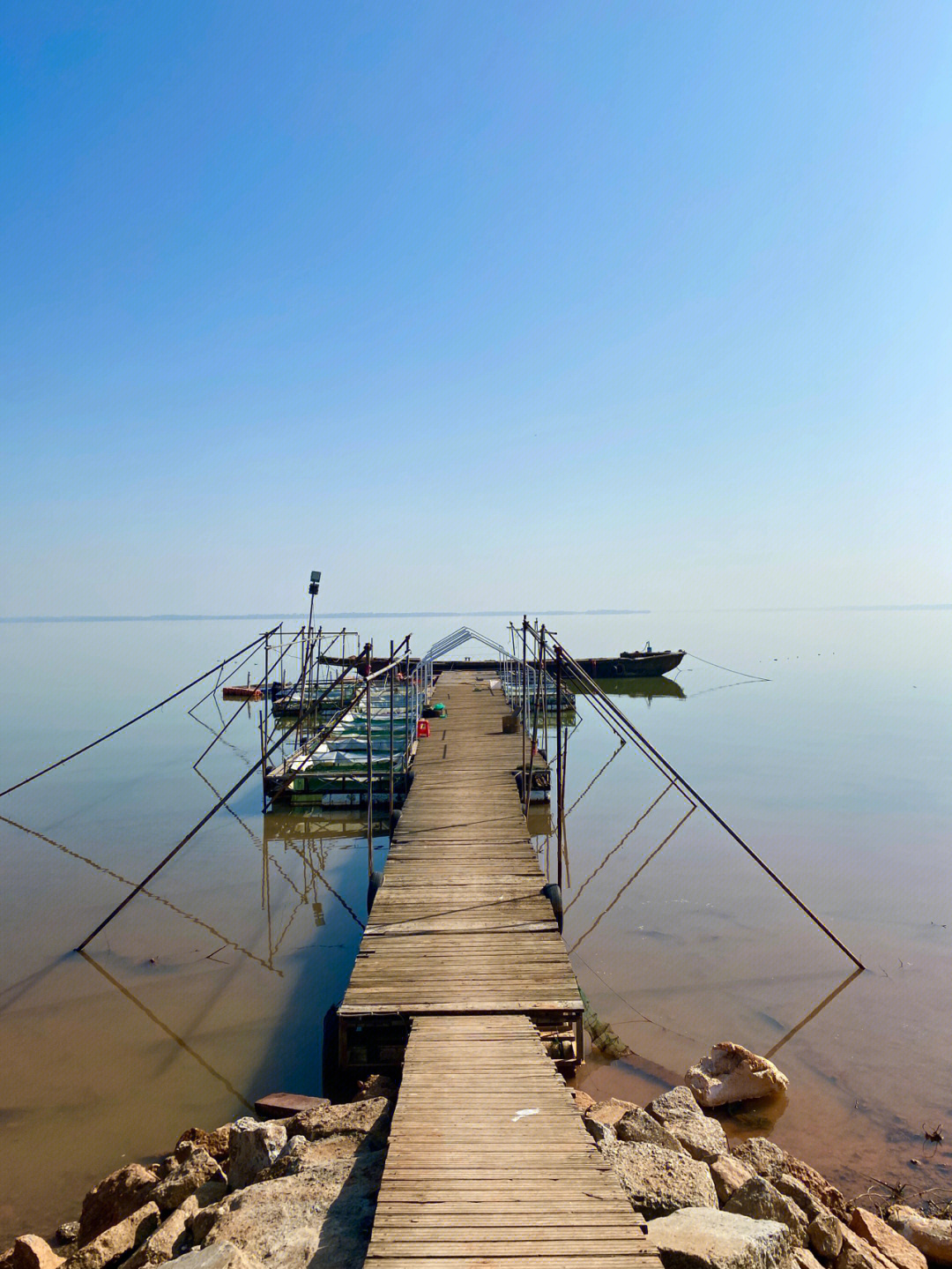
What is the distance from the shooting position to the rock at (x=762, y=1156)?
7.95 metres

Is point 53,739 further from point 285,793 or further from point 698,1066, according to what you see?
point 698,1066

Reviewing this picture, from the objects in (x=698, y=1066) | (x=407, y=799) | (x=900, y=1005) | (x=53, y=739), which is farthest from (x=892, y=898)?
(x=53, y=739)

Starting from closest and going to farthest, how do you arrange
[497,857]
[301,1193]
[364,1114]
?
[301,1193], [364,1114], [497,857]

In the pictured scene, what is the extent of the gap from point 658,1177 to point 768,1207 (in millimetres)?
957

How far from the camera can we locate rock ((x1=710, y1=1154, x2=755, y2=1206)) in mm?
7121

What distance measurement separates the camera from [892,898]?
1700 centimetres

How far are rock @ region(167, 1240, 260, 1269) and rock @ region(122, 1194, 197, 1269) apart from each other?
3.89ft

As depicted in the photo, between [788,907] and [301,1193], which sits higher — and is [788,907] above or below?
below

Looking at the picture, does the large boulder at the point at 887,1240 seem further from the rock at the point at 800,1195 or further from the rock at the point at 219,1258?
the rock at the point at 219,1258

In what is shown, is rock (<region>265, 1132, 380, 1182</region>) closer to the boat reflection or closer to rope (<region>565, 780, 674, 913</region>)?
rope (<region>565, 780, 674, 913</region>)

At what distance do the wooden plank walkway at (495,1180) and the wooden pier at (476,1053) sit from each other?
13 millimetres

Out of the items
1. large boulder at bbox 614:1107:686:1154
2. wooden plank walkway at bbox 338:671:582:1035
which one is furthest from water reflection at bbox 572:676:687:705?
large boulder at bbox 614:1107:686:1154

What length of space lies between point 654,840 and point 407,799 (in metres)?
7.53

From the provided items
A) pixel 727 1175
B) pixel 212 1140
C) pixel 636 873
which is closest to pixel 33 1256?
pixel 212 1140
